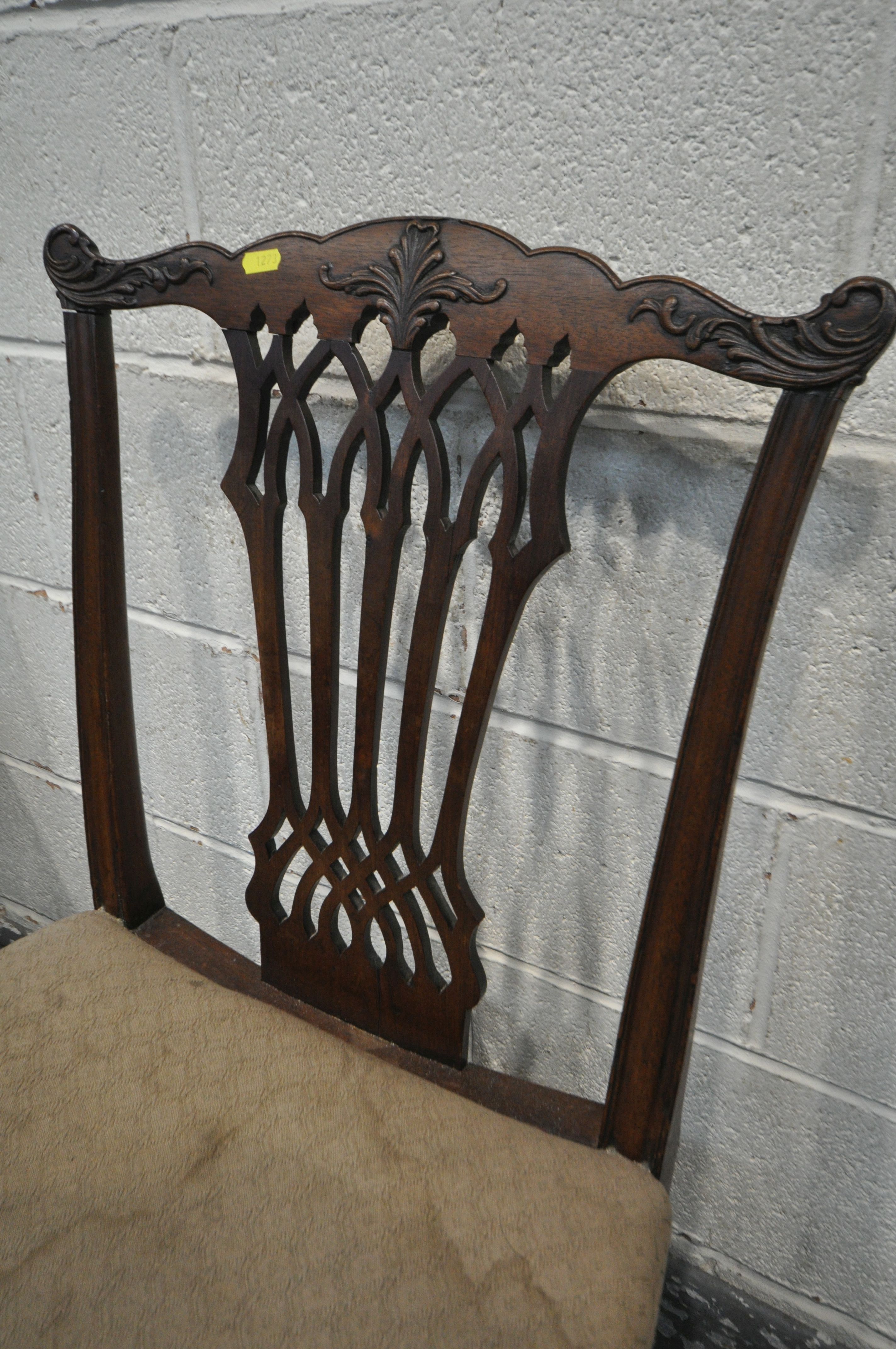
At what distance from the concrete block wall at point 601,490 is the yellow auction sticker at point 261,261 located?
19cm

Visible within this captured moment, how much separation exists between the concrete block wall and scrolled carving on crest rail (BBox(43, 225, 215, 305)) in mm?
196

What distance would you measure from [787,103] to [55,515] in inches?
33.6

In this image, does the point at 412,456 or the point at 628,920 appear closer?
the point at 412,456

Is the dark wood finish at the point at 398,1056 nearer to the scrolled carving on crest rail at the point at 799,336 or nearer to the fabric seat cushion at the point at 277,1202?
the fabric seat cushion at the point at 277,1202

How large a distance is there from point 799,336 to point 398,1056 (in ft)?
Result: 1.72

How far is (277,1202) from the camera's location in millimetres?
528

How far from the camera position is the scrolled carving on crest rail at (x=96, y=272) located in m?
0.59

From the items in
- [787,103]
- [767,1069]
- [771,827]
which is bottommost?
[767,1069]

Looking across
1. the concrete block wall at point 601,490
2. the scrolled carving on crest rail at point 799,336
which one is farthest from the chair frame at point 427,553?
the concrete block wall at point 601,490

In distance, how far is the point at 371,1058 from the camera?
620mm

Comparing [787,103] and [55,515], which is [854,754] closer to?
[787,103]

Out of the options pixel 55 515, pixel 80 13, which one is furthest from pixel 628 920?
pixel 80 13

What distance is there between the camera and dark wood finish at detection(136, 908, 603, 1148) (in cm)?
59

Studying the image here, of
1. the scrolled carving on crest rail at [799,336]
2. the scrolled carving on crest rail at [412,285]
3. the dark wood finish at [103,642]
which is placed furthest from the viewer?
the dark wood finish at [103,642]
